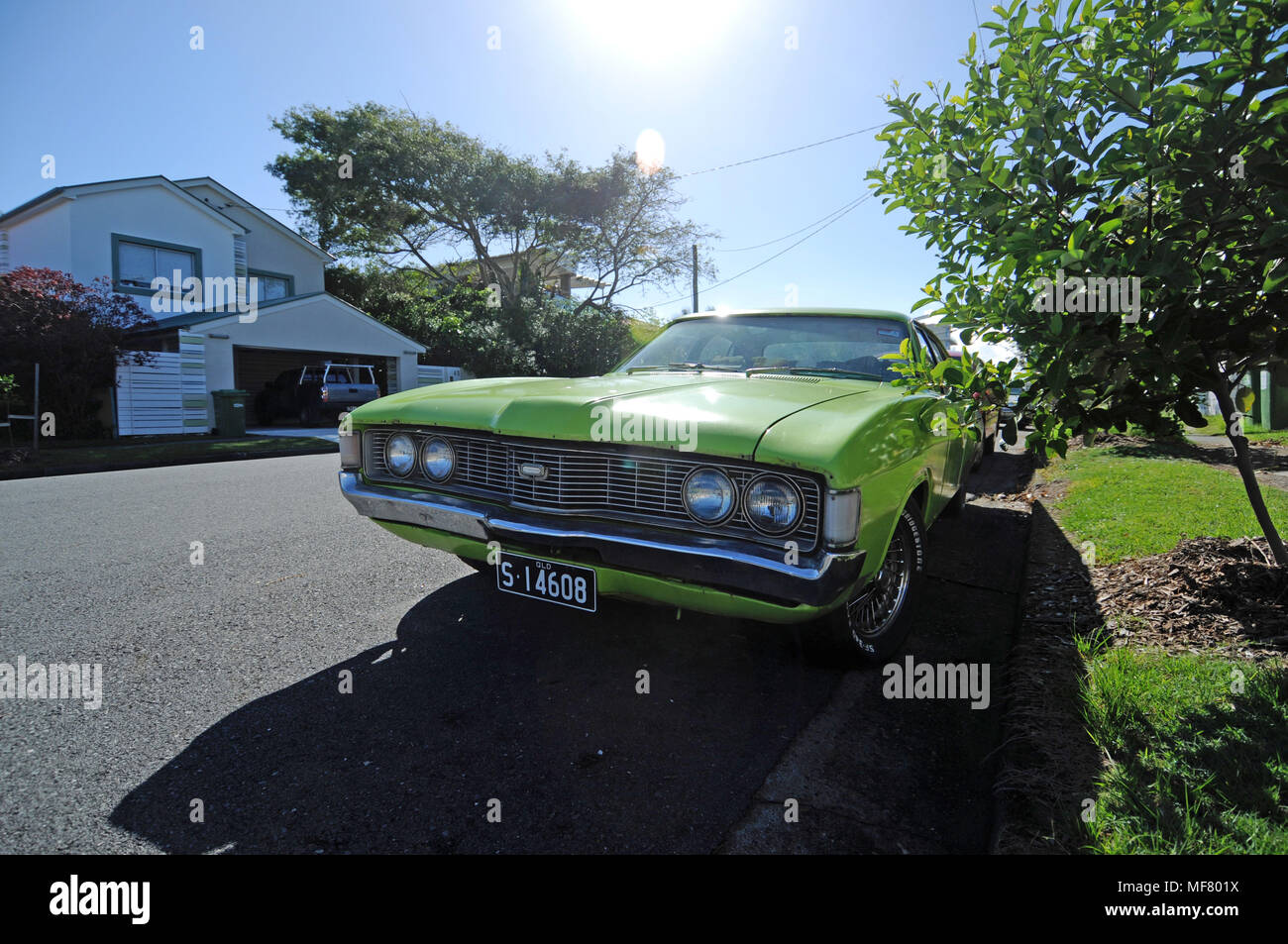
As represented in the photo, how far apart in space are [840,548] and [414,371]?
20.9m

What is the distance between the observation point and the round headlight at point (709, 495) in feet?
7.41

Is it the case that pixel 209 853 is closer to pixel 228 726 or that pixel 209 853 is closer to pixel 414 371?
pixel 228 726

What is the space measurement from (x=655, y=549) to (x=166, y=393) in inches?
609

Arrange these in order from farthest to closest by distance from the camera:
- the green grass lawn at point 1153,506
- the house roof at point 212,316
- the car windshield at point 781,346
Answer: the house roof at point 212,316, the green grass lawn at point 1153,506, the car windshield at point 781,346

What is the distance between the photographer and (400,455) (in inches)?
120

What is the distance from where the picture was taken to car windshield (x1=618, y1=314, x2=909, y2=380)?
343 cm

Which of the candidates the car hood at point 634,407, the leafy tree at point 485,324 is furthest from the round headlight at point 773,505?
the leafy tree at point 485,324

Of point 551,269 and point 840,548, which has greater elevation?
point 551,269

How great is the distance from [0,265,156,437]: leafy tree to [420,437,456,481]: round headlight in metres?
12.7

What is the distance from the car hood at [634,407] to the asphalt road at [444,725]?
972mm

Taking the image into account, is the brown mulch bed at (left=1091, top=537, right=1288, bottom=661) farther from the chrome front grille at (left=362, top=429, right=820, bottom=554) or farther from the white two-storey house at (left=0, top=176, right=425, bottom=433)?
the white two-storey house at (left=0, top=176, right=425, bottom=433)

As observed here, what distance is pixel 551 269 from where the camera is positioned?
28656 mm

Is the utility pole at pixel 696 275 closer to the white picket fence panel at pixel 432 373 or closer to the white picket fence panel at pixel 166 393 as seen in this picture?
the white picket fence panel at pixel 432 373
